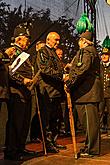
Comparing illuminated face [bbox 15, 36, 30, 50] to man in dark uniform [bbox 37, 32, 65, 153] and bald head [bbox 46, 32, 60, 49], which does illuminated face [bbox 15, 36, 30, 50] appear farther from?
bald head [bbox 46, 32, 60, 49]

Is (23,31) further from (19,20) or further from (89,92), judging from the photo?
(19,20)

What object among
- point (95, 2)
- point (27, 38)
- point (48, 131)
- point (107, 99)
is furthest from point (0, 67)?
point (95, 2)

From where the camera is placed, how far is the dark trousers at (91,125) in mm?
4879

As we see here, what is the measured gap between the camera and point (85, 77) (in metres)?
4.84

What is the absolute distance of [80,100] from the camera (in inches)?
193

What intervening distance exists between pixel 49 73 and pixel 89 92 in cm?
63

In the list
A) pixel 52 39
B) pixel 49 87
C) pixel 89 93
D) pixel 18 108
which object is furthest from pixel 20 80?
pixel 52 39

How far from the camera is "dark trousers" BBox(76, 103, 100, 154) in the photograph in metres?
4.88

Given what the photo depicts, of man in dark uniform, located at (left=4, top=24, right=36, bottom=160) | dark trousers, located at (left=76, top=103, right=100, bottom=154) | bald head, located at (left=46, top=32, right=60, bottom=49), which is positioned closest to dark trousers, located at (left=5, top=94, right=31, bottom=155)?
man in dark uniform, located at (left=4, top=24, right=36, bottom=160)

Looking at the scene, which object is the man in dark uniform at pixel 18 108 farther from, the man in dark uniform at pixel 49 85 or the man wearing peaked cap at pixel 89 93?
the man wearing peaked cap at pixel 89 93

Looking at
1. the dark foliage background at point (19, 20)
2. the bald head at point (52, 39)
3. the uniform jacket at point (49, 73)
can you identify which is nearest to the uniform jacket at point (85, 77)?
the uniform jacket at point (49, 73)

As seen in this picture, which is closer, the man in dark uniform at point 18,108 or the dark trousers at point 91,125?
the man in dark uniform at point 18,108

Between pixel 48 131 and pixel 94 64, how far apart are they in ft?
4.12

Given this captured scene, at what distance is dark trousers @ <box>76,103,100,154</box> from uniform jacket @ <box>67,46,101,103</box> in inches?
4.7
